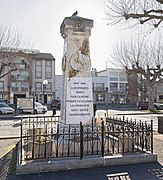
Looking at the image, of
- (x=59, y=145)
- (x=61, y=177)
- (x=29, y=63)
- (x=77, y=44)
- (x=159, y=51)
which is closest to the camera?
(x=61, y=177)

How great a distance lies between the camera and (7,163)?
6.56 meters

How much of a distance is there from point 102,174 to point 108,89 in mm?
68235

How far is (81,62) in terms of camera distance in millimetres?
7668

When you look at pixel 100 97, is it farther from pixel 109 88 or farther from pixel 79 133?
pixel 79 133

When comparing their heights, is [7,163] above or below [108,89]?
below

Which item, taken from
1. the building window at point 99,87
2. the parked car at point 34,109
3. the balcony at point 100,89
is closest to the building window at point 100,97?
the balcony at point 100,89

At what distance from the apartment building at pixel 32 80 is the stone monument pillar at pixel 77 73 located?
51225 mm

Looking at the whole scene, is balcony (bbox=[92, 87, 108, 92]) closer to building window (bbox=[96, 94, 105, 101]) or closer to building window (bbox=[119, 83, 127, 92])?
building window (bbox=[96, 94, 105, 101])

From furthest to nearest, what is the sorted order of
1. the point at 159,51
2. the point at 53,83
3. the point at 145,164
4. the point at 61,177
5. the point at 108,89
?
1. the point at 108,89
2. the point at 53,83
3. the point at 159,51
4. the point at 145,164
5. the point at 61,177

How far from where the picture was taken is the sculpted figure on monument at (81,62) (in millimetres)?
7613

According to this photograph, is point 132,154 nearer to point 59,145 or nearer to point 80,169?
point 80,169

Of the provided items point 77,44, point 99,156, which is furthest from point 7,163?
point 77,44

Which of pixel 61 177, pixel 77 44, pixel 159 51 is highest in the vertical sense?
pixel 159 51

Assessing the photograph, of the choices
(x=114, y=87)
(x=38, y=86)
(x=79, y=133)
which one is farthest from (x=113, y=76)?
(x=79, y=133)
